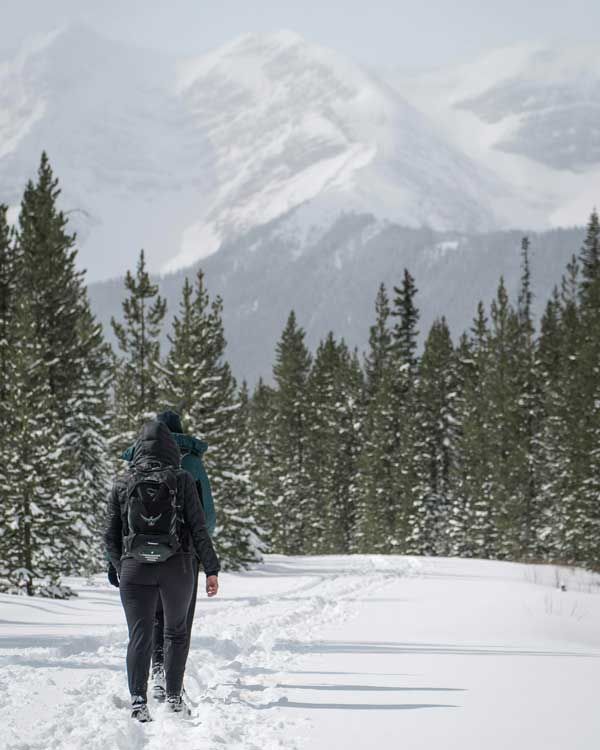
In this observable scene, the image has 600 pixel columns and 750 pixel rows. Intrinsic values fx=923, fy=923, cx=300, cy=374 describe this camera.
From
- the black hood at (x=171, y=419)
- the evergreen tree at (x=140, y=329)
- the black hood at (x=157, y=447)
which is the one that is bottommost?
the black hood at (x=157, y=447)

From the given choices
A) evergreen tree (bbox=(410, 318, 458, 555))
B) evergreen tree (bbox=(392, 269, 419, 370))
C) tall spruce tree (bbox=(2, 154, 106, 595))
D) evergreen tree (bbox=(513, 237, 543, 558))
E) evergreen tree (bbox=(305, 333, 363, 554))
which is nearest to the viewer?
tall spruce tree (bbox=(2, 154, 106, 595))

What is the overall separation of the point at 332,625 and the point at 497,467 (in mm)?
37290

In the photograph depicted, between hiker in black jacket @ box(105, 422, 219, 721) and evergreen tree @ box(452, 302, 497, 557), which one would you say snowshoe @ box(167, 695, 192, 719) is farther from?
evergreen tree @ box(452, 302, 497, 557)

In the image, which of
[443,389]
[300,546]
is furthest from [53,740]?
[300,546]

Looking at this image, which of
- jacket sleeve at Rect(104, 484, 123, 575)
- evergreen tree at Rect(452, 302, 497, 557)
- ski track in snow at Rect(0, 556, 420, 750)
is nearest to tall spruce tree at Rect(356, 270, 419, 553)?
evergreen tree at Rect(452, 302, 497, 557)

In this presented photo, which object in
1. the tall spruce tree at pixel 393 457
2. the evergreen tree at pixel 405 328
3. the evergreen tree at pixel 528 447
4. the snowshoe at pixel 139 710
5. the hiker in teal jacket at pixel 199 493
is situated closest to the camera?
the snowshoe at pixel 139 710

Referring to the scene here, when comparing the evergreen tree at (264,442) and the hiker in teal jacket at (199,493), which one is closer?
the hiker in teal jacket at (199,493)

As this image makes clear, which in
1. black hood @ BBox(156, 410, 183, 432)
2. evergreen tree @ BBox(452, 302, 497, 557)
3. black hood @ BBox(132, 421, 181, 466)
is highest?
black hood @ BBox(156, 410, 183, 432)

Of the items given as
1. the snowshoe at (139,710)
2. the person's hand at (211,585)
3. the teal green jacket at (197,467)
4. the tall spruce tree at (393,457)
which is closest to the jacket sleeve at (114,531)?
the person's hand at (211,585)

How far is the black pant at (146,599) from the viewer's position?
6.78 meters

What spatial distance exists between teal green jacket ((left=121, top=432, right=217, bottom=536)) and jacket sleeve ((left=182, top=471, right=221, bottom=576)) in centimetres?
85

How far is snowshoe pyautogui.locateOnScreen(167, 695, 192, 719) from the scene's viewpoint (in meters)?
6.94

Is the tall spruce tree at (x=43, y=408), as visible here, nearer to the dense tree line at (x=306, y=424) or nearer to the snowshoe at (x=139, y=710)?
the dense tree line at (x=306, y=424)

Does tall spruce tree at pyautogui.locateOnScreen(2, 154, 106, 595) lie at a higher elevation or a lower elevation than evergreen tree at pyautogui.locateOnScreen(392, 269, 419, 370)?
lower
